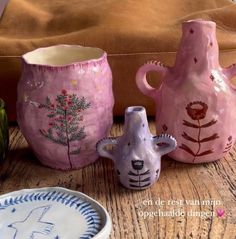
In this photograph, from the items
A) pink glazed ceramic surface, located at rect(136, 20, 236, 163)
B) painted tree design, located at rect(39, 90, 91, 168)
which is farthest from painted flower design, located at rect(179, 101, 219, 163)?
painted tree design, located at rect(39, 90, 91, 168)

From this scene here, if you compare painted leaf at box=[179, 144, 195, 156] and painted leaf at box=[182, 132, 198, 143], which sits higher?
painted leaf at box=[182, 132, 198, 143]

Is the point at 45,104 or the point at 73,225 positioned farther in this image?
the point at 45,104

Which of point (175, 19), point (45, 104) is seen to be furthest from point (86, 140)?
point (175, 19)

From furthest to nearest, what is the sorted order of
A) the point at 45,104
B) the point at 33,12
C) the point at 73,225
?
the point at 33,12
the point at 45,104
the point at 73,225

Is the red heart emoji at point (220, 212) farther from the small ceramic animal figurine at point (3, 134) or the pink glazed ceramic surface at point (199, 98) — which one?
the small ceramic animal figurine at point (3, 134)

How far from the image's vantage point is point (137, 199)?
464mm

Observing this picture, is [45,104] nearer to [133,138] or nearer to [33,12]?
[133,138]

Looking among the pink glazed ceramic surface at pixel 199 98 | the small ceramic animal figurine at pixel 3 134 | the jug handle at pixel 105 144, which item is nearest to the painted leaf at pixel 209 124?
the pink glazed ceramic surface at pixel 199 98

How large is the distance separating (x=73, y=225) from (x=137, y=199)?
100mm

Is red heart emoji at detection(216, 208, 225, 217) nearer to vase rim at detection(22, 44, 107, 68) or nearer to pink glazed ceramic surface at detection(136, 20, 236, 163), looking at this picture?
pink glazed ceramic surface at detection(136, 20, 236, 163)

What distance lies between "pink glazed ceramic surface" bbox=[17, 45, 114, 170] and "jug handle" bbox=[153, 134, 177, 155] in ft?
0.25

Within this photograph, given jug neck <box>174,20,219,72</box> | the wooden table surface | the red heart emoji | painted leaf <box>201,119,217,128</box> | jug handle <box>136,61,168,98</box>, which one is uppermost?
jug neck <box>174,20,219,72</box>

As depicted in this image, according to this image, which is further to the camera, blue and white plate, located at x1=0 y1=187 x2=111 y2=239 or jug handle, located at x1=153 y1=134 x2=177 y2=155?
jug handle, located at x1=153 y1=134 x2=177 y2=155

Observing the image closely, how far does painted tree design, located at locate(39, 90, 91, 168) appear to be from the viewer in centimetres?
49
